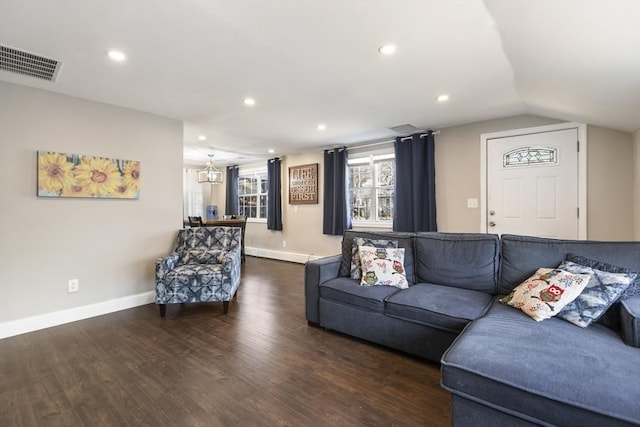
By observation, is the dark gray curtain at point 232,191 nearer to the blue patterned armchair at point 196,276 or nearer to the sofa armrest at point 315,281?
the blue patterned armchair at point 196,276

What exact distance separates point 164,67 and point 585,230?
187 inches

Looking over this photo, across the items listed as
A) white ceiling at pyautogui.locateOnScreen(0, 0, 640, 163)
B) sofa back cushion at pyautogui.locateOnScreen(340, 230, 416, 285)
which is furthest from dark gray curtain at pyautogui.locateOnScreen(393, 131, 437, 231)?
sofa back cushion at pyautogui.locateOnScreen(340, 230, 416, 285)

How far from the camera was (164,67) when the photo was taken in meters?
2.53

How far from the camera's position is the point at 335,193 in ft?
18.5

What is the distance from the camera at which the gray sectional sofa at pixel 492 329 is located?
47.6 inches

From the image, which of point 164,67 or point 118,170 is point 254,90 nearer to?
point 164,67

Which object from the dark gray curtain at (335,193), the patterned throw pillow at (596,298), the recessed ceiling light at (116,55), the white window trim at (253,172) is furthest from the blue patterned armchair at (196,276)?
the white window trim at (253,172)

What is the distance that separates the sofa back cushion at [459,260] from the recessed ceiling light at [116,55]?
2970 mm

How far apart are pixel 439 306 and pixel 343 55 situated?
2047mm

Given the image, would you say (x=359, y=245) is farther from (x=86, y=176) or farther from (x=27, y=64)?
(x=27, y=64)

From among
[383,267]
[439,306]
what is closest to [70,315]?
[383,267]

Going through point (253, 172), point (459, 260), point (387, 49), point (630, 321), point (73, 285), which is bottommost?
point (73, 285)

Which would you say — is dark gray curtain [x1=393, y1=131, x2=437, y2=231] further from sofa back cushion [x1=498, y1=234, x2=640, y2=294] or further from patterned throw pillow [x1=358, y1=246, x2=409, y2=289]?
sofa back cushion [x1=498, y1=234, x2=640, y2=294]

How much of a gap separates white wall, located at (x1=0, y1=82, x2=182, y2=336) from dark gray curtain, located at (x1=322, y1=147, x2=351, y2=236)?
2688mm
